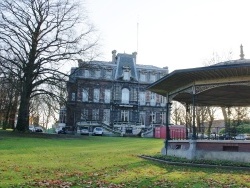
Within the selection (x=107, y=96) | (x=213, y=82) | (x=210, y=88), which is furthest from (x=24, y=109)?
(x=107, y=96)

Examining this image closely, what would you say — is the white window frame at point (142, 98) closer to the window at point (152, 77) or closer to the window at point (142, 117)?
the window at point (142, 117)

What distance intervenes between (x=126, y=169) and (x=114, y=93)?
162 feet

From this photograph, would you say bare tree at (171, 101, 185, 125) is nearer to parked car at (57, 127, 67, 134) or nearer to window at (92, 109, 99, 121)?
window at (92, 109, 99, 121)

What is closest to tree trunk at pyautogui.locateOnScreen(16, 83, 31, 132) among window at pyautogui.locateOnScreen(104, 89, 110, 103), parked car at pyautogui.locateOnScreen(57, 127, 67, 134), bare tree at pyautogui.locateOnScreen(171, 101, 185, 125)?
parked car at pyautogui.locateOnScreen(57, 127, 67, 134)

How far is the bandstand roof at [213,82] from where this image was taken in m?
15.8

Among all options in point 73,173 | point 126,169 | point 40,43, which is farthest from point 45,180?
point 40,43

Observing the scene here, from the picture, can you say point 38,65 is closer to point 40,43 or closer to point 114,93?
point 40,43

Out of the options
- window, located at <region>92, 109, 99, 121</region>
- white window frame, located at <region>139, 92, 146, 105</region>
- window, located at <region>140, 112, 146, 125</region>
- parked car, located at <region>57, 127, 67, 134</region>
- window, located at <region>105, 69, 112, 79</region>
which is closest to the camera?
parked car, located at <region>57, 127, 67, 134</region>

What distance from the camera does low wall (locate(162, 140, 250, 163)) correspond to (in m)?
16.0

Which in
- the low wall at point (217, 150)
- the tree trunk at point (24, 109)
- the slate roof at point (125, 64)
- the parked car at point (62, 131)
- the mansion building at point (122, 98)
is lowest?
the low wall at point (217, 150)

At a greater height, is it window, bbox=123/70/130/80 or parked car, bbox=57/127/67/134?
window, bbox=123/70/130/80

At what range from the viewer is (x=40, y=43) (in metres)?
36.5

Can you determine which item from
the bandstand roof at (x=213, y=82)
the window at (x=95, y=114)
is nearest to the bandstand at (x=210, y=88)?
the bandstand roof at (x=213, y=82)

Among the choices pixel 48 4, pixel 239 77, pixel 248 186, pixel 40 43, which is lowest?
pixel 248 186
